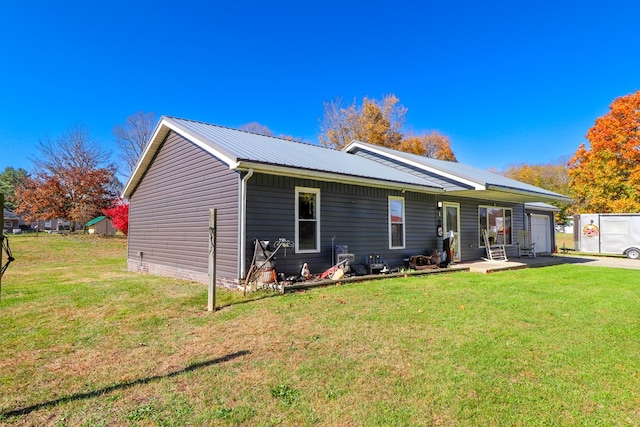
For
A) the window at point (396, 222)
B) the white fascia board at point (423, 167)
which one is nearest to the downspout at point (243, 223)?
the window at point (396, 222)

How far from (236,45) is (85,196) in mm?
16171

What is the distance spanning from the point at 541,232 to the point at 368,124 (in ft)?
46.2

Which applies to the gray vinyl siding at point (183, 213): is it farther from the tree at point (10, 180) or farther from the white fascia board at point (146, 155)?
the tree at point (10, 180)

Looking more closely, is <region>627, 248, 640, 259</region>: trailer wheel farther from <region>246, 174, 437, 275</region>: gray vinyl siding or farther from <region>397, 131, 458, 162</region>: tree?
<region>397, 131, 458, 162</region>: tree

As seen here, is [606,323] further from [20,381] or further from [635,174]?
[635,174]

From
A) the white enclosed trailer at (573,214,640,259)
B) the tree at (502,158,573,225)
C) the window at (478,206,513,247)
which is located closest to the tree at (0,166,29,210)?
the window at (478,206,513,247)

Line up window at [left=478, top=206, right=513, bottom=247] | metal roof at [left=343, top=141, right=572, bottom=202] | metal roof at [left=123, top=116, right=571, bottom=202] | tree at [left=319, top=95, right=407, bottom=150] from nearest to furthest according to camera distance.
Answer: metal roof at [left=123, top=116, right=571, bottom=202]
metal roof at [left=343, top=141, right=572, bottom=202]
window at [left=478, top=206, right=513, bottom=247]
tree at [left=319, top=95, right=407, bottom=150]

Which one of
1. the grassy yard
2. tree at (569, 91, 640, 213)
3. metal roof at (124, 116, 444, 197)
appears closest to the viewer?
the grassy yard

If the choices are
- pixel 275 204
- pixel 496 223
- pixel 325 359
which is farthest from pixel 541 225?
pixel 325 359

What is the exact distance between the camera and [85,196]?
2522cm

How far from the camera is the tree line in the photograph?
73.4 ft

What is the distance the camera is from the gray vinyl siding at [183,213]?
26.9 feet

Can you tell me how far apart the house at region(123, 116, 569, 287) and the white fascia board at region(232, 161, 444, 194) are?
1.0 inches

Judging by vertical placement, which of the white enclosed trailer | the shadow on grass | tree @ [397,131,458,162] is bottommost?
the shadow on grass
